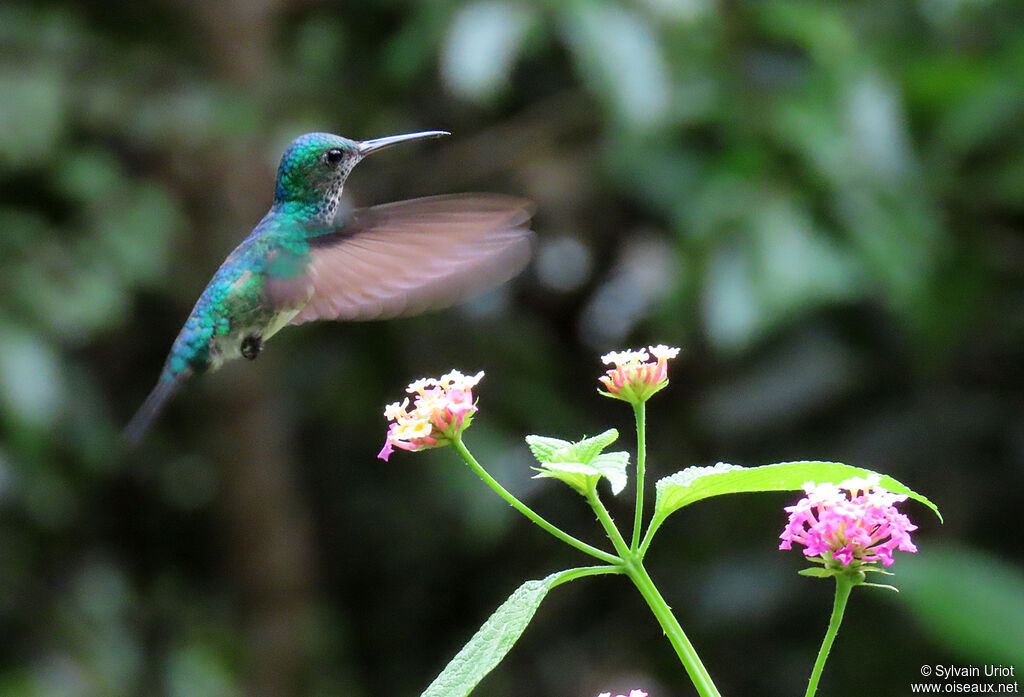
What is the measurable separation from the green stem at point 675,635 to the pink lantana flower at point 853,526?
11cm

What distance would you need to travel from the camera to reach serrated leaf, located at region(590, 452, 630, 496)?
32.4 inches

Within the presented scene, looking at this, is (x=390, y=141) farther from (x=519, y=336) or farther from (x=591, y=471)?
(x=519, y=336)

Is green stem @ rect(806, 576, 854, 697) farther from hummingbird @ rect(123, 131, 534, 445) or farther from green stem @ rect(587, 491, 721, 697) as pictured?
hummingbird @ rect(123, 131, 534, 445)

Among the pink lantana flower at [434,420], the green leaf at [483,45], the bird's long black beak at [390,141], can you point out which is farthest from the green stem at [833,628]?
the green leaf at [483,45]

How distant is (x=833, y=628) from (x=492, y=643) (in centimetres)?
24

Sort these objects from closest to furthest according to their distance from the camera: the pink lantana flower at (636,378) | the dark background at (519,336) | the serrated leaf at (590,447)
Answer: the serrated leaf at (590,447) < the pink lantana flower at (636,378) < the dark background at (519,336)

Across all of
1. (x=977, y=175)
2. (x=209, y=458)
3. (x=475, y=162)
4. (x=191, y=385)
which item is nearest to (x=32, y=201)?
(x=191, y=385)

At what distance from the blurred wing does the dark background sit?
0.95 metres

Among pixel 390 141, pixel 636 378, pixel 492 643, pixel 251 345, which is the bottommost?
pixel 492 643

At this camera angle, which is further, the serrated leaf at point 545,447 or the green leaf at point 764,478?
the serrated leaf at point 545,447

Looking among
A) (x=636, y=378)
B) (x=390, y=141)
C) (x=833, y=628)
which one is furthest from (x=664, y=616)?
(x=390, y=141)

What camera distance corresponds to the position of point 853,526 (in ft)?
2.91

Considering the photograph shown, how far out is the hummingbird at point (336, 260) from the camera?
123 centimetres

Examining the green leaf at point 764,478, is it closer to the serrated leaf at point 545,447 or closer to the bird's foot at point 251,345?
the serrated leaf at point 545,447
